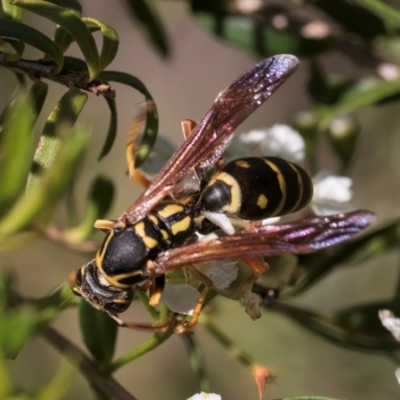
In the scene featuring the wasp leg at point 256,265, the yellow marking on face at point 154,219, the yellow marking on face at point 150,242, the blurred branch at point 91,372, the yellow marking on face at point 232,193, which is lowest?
the blurred branch at point 91,372

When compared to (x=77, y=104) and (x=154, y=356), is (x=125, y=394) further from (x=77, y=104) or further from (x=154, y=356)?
(x=154, y=356)

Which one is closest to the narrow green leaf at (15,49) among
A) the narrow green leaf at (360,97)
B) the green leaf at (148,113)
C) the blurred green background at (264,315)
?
the green leaf at (148,113)

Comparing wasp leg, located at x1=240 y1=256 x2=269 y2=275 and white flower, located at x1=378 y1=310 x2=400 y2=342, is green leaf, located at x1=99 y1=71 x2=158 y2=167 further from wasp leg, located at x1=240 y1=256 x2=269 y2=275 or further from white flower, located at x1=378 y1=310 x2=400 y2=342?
white flower, located at x1=378 y1=310 x2=400 y2=342

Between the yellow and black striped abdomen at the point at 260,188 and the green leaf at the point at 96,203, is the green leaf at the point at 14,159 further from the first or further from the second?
the green leaf at the point at 96,203

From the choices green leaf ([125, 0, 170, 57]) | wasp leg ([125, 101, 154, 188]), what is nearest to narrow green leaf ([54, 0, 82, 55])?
wasp leg ([125, 101, 154, 188])

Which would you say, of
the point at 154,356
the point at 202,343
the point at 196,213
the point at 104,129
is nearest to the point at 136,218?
the point at 196,213

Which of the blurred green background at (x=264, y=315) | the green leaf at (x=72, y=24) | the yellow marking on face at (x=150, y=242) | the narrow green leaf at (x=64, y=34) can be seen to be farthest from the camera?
the blurred green background at (x=264, y=315)

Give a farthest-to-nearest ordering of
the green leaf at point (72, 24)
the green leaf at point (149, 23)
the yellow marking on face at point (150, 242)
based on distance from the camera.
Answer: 1. the green leaf at point (149, 23)
2. the yellow marking on face at point (150, 242)
3. the green leaf at point (72, 24)
